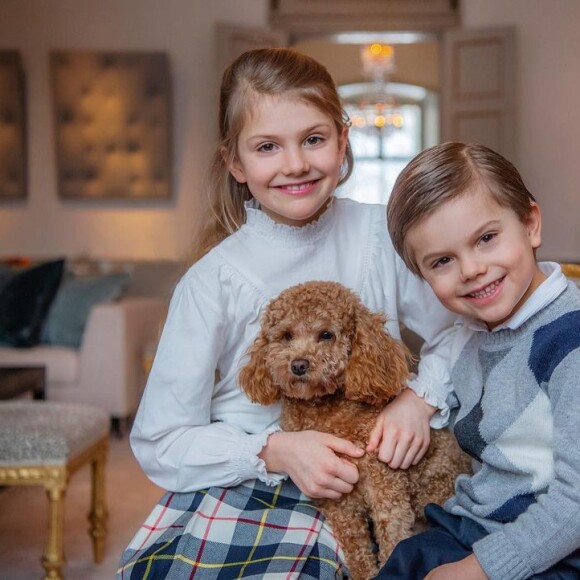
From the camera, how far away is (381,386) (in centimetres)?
126

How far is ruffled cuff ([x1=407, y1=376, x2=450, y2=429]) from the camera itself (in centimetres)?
137

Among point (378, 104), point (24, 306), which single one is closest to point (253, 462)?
point (24, 306)

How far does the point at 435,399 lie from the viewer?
4.49 ft

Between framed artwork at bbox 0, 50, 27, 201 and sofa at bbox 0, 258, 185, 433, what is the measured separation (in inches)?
80.5

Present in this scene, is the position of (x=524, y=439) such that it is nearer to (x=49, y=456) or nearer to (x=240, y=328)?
(x=240, y=328)

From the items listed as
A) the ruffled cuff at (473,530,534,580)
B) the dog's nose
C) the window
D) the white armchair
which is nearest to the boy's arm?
the ruffled cuff at (473,530,534,580)

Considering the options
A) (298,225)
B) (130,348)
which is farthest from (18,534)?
(298,225)

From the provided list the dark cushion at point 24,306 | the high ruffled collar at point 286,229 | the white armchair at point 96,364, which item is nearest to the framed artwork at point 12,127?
the dark cushion at point 24,306

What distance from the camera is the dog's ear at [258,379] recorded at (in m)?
1.32

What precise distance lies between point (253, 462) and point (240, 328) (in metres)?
0.26

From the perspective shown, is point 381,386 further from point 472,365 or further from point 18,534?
point 18,534

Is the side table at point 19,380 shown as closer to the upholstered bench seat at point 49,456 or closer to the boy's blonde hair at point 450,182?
the upholstered bench seat at point 49,456

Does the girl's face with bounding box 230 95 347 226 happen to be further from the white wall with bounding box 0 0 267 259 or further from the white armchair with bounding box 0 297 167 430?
the white wall with bounding box 0 0 267 259

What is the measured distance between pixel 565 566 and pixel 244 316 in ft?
2.20
